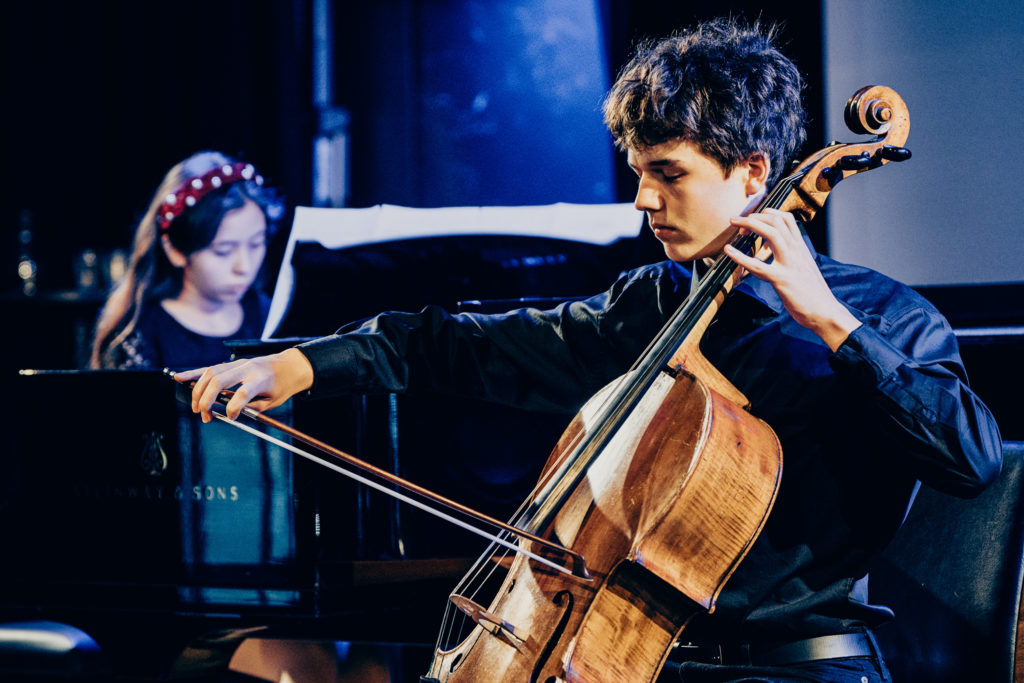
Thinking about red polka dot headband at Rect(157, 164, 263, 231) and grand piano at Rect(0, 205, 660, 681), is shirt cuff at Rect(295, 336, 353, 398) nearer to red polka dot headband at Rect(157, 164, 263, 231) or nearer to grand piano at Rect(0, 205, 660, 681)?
grand piano at Rect(0, 205, 660, 681)

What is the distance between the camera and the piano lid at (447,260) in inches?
93.6

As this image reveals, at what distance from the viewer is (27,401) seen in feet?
7.59

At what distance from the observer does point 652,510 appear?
1289 millimetres

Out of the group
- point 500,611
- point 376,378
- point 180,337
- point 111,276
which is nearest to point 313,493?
point 376,378

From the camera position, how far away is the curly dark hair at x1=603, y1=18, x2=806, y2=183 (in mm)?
1522

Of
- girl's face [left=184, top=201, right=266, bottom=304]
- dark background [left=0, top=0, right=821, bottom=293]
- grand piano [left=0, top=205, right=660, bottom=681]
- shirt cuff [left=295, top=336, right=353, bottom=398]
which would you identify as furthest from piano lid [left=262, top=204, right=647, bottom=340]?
dark background [left=0, top=0, right=821, bottom=293]

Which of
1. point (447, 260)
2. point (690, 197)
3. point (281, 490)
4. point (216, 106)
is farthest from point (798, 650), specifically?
point (216, 106)

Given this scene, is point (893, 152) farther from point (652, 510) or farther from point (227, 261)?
point (227, 261)

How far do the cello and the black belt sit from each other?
23 centimetres

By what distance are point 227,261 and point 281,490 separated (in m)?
2.06

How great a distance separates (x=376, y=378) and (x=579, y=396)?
38cm

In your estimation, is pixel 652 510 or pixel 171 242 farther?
pixel 171 242

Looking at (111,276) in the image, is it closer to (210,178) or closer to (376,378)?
(210,178)

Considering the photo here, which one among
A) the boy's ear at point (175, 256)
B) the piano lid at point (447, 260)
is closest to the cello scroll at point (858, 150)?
the piano lid at point (447, 260)
